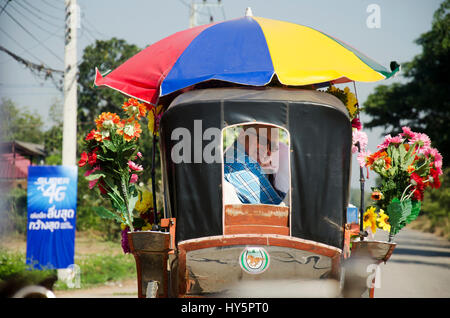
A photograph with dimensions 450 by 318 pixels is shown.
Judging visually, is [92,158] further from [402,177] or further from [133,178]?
[402,177]

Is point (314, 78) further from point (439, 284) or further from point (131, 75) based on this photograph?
point (439, 284)

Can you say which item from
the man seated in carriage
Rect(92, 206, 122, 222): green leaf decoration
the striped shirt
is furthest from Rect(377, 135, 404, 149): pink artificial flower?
Rect(92, 206, 122, 222): green leaf decoration

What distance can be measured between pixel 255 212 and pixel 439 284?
9.16m

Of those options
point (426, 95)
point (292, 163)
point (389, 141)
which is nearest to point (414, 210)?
point (389, 141)

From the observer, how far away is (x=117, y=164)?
185 inches

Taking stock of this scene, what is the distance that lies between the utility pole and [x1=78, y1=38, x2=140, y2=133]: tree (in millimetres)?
10169

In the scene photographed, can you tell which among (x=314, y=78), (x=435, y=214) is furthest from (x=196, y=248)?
(x=435, y=214)

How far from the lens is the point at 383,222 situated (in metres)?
4.64

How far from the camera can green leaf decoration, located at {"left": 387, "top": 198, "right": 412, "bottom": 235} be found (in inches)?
177

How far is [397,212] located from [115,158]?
A: 2.43 m

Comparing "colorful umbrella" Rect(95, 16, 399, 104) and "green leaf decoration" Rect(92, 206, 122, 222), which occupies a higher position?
"colorful umbrella" Rect(95, 16, 399, 104)

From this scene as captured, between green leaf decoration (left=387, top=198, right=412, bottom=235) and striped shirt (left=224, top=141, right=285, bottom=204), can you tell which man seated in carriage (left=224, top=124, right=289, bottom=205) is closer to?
striped shirt (left=224, top=141, right=285, bottom=204)

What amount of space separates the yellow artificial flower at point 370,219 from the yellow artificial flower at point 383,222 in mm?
34

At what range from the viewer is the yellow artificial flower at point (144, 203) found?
16.4ft
